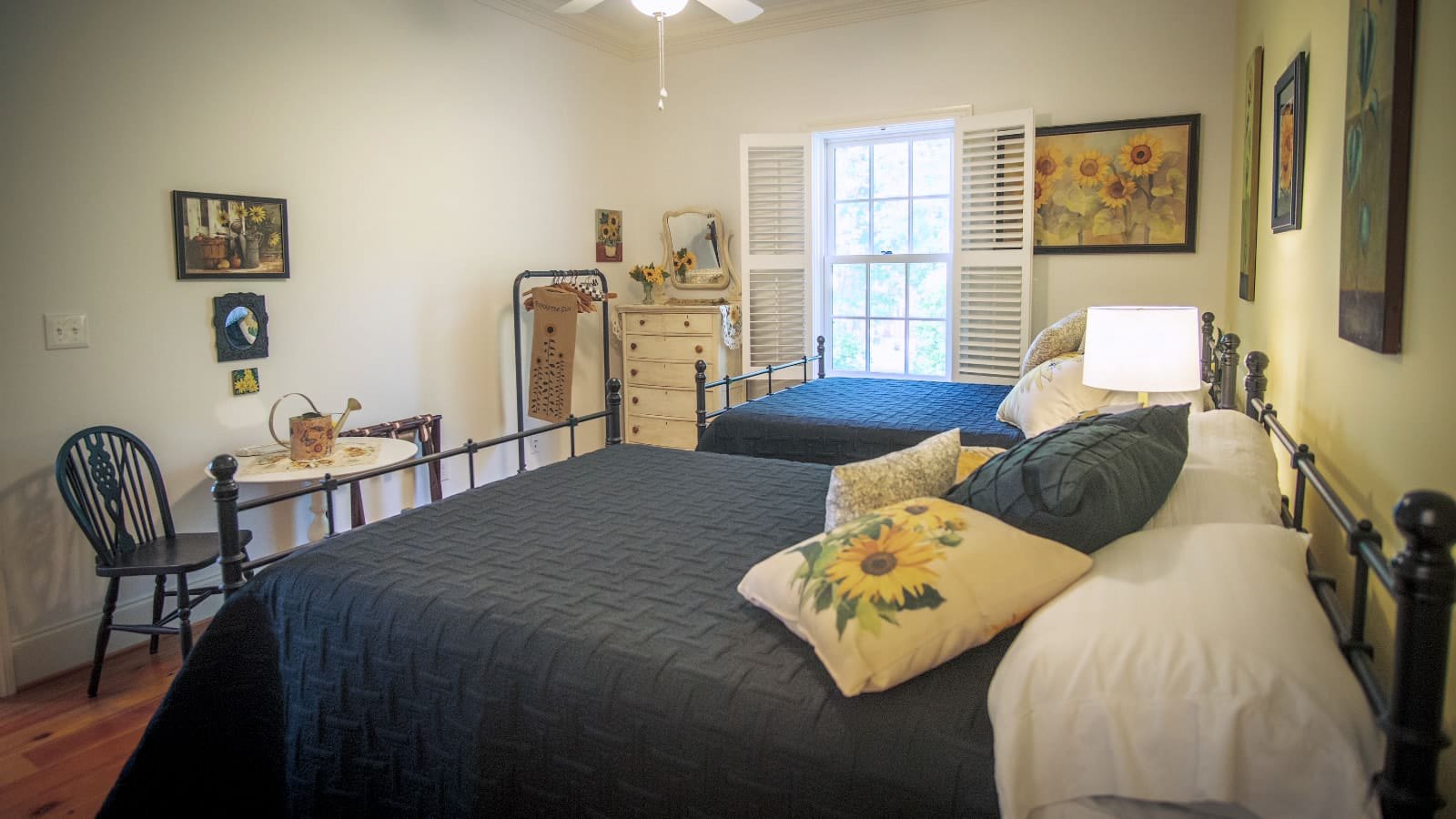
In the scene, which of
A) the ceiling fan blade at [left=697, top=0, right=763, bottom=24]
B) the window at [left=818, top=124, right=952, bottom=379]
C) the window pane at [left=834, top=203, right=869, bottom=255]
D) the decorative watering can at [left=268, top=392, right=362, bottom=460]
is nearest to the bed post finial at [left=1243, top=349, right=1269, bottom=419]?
the ceiling fan blade at [left=697, top=0, right=763, bottom=24]

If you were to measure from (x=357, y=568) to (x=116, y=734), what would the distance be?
140 cm

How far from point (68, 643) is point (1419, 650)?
3.60 metres

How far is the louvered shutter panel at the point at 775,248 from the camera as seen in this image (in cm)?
509

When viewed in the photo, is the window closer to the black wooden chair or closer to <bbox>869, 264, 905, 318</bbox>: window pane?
<bbox>869, 264, 905, 318</bbox>: window pane

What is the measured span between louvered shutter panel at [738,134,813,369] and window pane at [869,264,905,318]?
367mm

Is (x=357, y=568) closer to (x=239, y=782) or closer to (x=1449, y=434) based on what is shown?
(x=239, y=782)

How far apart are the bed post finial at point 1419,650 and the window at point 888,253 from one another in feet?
13.7

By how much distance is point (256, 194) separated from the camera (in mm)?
3482

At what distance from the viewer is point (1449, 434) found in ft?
3.43

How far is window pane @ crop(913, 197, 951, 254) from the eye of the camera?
4934 millimetres

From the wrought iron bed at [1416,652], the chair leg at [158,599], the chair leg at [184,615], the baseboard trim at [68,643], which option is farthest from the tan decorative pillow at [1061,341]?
the baseboard trim at [68,643]

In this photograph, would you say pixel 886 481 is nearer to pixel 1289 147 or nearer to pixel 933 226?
pixel 1289 147

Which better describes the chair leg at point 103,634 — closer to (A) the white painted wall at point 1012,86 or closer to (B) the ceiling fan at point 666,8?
(B) the ceiling fan at point 666,8

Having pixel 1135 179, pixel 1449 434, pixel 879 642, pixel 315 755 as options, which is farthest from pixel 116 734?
pixel 1135 179
